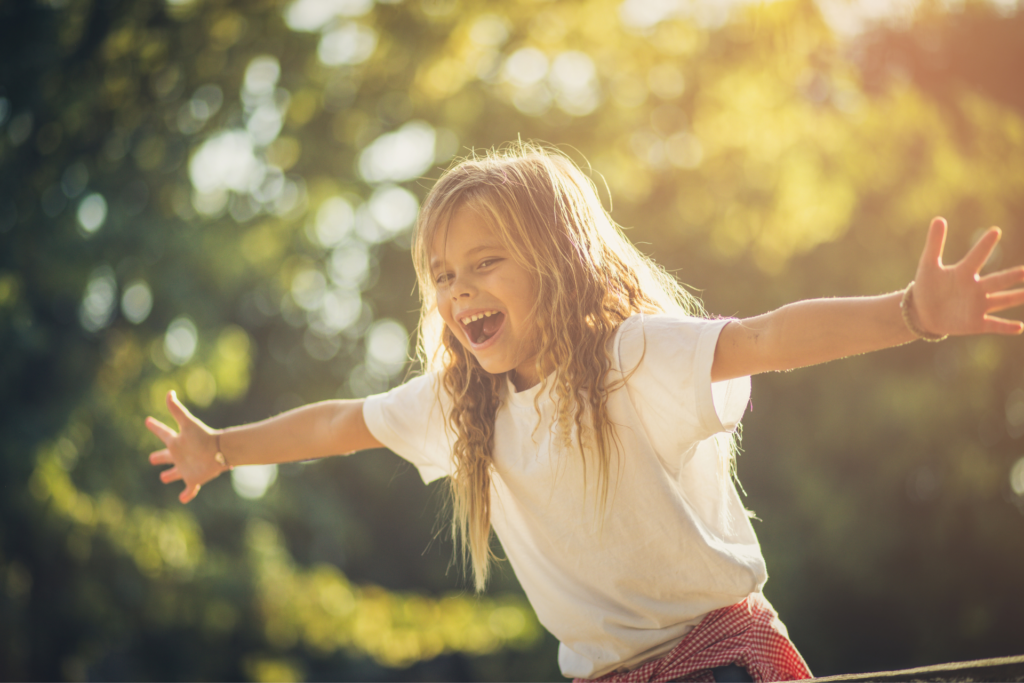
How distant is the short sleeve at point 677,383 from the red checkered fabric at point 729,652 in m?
0.33

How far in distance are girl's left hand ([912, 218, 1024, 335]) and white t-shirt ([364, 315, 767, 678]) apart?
354 millimetres

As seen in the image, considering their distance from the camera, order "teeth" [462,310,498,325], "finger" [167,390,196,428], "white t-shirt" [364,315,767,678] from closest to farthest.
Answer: "white t-shirt" [364,315,767,678]
"teeth" [462,310,498,325]
"finger" [167,390,196,428]

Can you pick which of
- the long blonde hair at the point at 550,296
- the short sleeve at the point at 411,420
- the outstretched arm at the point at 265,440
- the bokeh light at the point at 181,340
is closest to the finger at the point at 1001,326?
the long blonde hair at the point at 550,296

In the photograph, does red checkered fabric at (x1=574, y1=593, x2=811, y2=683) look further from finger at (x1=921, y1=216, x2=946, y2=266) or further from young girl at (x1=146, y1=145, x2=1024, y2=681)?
finger at (x1=921, y1=216, x2=946, y2=266)

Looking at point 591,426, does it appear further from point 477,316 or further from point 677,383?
point 477,316

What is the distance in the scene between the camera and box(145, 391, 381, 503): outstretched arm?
6.93 feet

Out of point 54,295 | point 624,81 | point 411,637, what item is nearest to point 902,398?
point 624,81

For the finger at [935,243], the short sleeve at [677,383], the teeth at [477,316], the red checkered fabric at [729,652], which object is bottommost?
the red checkered fabric at [729,652]

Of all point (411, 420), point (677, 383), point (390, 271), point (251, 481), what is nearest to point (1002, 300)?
point (677, 383)

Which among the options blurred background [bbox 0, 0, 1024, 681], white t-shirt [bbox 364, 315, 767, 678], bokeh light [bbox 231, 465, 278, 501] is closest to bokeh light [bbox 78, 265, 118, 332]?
blurred background [bbox 0, 0, 1024, 681]

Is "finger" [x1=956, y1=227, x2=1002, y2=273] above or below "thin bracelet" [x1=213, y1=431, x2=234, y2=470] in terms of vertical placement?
above

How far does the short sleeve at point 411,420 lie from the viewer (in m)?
2.02

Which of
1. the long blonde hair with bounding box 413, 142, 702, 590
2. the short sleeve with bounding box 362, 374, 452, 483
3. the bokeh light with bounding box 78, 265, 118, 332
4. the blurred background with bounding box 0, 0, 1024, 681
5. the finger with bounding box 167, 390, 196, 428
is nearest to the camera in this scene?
the long blonde hair with bounding box 413, 142, 702, 590

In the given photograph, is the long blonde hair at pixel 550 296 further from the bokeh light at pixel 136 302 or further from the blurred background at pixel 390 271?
the bokeh light at pixel 136 302
